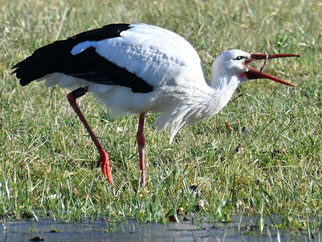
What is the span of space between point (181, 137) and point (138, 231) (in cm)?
225

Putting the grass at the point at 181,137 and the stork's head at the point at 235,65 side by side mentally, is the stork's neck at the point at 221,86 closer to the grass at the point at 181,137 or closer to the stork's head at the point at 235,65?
the stork's head at the point at 235,65

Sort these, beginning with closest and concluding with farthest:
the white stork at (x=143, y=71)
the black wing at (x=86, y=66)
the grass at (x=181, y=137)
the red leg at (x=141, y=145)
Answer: the grass at (x=181, y=137) → the red leg at (x=141, y=145) → the white stork at (x=143, y=71) → the black wing at (x=86, y=66)

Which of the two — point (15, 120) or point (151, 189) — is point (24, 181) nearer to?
point (151, 189)

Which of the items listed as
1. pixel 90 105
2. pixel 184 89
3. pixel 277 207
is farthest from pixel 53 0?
pixel 277 207

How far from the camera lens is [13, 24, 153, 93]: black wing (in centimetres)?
652

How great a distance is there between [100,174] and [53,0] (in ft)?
15.0

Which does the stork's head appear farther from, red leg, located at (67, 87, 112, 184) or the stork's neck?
red leg, located at (67, 87, 112, 184)

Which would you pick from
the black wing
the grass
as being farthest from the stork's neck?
the black wing

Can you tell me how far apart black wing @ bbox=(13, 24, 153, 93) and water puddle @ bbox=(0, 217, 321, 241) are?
4.90ft

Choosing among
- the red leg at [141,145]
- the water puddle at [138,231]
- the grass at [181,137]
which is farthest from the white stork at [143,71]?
the water puddle at [138,231]

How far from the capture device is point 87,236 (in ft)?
16.4

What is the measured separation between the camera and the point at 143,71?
644cm

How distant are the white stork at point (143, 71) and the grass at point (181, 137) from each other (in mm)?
317

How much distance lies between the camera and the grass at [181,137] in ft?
18.2
